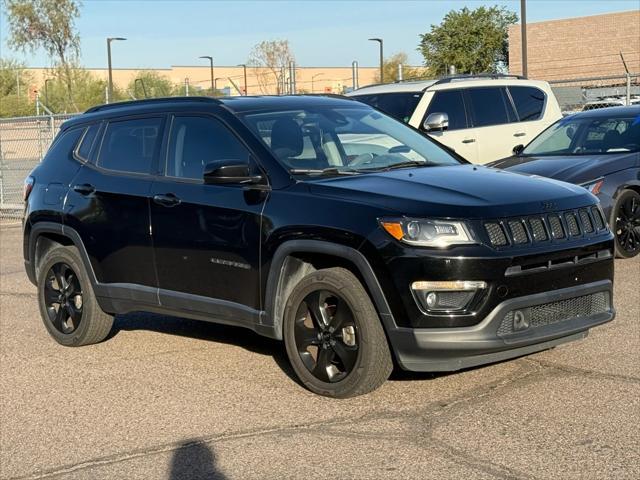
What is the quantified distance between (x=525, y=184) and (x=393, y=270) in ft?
3.69

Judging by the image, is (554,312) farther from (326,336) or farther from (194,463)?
(194,463)

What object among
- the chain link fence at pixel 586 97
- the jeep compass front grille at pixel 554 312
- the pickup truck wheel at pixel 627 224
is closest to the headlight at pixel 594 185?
the pickup truck wheel at pixel 627 224

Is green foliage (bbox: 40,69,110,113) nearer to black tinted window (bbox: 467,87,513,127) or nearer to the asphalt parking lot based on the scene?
black tinted window (bbox: 467,87,513,127)

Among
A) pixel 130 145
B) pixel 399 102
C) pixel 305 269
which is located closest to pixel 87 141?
pixel 130 145

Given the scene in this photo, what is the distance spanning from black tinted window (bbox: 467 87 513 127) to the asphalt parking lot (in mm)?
6358

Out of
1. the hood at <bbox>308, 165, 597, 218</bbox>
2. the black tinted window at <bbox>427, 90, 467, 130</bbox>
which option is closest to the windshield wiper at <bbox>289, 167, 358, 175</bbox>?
the hood at <bbox>308, 165, 597, 218</bbox>

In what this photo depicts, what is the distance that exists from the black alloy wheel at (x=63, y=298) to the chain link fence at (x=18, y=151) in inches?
437

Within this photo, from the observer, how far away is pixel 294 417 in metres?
5.51

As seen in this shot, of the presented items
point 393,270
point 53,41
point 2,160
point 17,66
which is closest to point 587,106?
point 2,160

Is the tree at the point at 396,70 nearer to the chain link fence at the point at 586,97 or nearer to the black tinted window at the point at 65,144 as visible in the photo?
the chain link fence at the point at 586,97

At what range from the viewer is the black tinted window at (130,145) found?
7.04 m

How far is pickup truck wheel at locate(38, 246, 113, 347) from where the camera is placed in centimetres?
747

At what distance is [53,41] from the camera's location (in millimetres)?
46719

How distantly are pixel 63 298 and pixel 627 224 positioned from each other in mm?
5924
